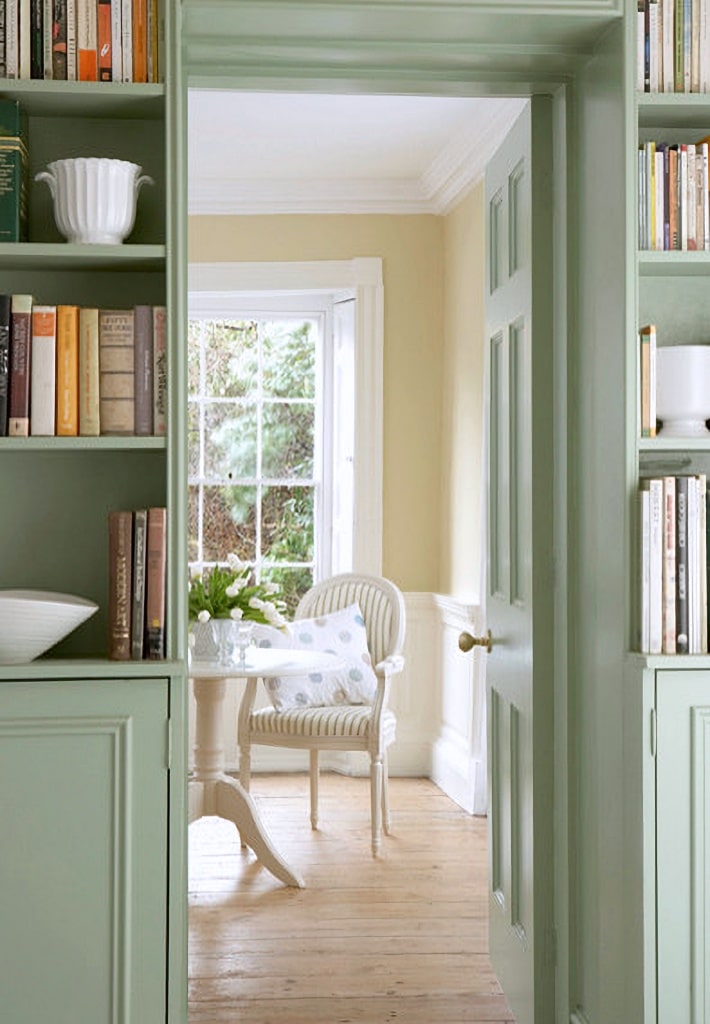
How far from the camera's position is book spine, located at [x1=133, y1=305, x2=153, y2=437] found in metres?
2.59

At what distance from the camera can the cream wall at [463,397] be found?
566 cm

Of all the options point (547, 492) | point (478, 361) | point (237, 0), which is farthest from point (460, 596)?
point (237, 0)

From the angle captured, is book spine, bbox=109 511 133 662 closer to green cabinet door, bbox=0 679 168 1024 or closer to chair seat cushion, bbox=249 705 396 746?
green cabinet door, bbox=0 679 168 1024

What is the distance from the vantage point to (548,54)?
273 centimetres

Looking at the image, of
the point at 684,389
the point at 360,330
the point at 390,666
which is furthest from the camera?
the point at 360,330

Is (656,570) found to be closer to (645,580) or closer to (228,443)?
(645,580)

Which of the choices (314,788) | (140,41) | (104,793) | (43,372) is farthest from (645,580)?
(314,788)

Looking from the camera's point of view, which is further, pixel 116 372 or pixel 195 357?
pixel 195 357

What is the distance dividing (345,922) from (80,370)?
2.36 m

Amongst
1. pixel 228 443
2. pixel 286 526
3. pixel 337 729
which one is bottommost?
pixel 337 729

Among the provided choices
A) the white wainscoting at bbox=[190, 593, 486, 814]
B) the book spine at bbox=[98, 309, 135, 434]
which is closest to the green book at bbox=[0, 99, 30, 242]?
the book spine at bbox=[98, 309, 135, 434]

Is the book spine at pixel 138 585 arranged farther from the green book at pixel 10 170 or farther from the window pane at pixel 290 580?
the window pane at pixel 290 580

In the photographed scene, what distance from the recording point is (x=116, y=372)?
260 centimetres

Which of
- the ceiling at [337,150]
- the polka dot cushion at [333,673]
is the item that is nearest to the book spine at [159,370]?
the ceiling at [337,150]
